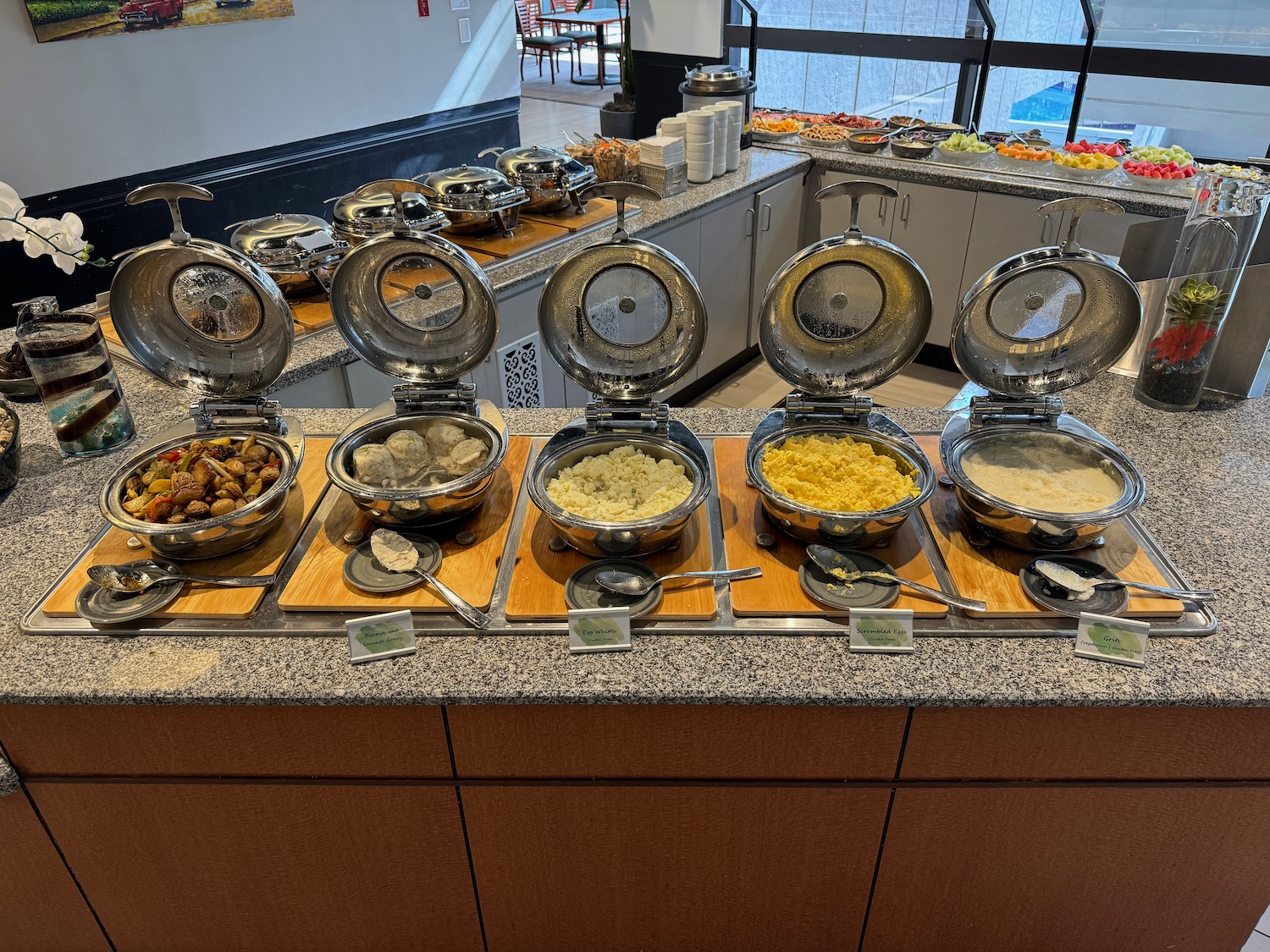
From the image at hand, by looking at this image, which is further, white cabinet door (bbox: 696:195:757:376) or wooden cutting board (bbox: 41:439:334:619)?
white cabinet door (bbox: 696:195:757:376)

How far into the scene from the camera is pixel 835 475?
3.92 ft

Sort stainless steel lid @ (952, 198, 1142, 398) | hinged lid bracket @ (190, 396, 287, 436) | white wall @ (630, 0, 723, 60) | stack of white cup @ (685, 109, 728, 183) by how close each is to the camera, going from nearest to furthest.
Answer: stainless steel lid @ (952, 198, 1142, 398)
hinged lid bracket @ (190, 396, 287, 436)
stack of white cup @ (685, 109, 728, 183)
white wall @ (630, 0, 723, 60)

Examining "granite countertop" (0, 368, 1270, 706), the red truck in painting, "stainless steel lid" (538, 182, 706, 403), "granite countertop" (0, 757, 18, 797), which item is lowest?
"granite countertop" (0, 757, 18, 797)

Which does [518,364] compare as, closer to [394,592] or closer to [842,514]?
[394,592]

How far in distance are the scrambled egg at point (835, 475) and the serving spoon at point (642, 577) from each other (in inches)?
5.0

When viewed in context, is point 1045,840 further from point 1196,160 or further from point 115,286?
point 1196,160

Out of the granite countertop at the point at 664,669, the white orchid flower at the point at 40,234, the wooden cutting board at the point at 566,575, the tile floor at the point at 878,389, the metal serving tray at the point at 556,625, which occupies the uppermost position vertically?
the white orchid flower at the point at 40,234

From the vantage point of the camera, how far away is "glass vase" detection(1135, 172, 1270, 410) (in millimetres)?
1393

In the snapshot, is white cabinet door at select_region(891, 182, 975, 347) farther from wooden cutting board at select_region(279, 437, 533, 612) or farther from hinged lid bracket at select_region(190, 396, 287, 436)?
hinged lid bracket at select_region(190, 396, 287, 436)

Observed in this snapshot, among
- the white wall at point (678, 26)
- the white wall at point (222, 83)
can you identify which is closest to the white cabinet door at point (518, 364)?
the white wall at point (222, 83)

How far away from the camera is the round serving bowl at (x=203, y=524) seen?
3.59 feet

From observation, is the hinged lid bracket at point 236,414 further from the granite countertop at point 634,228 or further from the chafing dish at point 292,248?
the chafing dish at point 292,248

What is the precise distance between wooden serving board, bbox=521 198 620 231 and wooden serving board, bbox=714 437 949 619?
1.49 metres

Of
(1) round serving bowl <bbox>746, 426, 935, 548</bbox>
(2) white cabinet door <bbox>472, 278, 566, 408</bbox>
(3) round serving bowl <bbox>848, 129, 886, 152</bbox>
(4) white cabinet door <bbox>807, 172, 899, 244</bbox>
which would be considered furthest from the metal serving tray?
(3) round serving bowl <bbox>848, 129, 886, 152</bbox>
